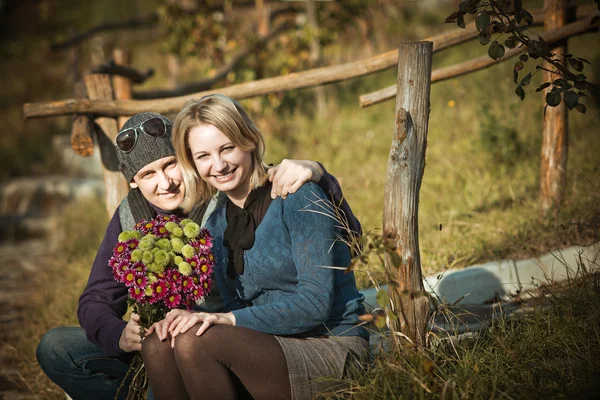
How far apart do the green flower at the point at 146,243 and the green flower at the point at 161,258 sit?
0.16ft

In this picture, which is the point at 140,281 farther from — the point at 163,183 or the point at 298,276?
the point at 163,183

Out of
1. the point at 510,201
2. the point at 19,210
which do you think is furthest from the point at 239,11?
the point at 510,201

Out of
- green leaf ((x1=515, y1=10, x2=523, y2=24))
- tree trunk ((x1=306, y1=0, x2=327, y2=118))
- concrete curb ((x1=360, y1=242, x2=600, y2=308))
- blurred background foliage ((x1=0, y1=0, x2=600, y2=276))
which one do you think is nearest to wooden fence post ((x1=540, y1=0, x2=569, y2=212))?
blurred background foliage ((x1=0, y1=0, x2=600, y2=276))

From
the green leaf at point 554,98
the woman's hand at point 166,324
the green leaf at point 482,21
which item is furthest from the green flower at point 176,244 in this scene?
the green leaf at point 554,98

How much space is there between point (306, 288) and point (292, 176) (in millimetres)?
481

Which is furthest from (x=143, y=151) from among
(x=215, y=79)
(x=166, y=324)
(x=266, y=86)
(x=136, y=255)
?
(x=215, y=79)

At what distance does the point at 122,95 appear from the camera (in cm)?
462

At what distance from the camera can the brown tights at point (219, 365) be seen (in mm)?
2324

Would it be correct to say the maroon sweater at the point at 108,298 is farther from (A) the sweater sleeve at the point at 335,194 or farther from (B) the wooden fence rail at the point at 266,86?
(B) the wooden fence rail at the point at 266,86

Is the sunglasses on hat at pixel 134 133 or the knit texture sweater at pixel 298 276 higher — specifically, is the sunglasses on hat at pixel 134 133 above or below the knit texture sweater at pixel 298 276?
above

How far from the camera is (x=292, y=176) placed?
101 inches

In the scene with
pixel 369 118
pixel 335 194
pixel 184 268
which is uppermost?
pixel 369 118

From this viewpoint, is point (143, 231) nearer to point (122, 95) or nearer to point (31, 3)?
point (122, 95)

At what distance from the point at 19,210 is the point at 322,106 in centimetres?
544
